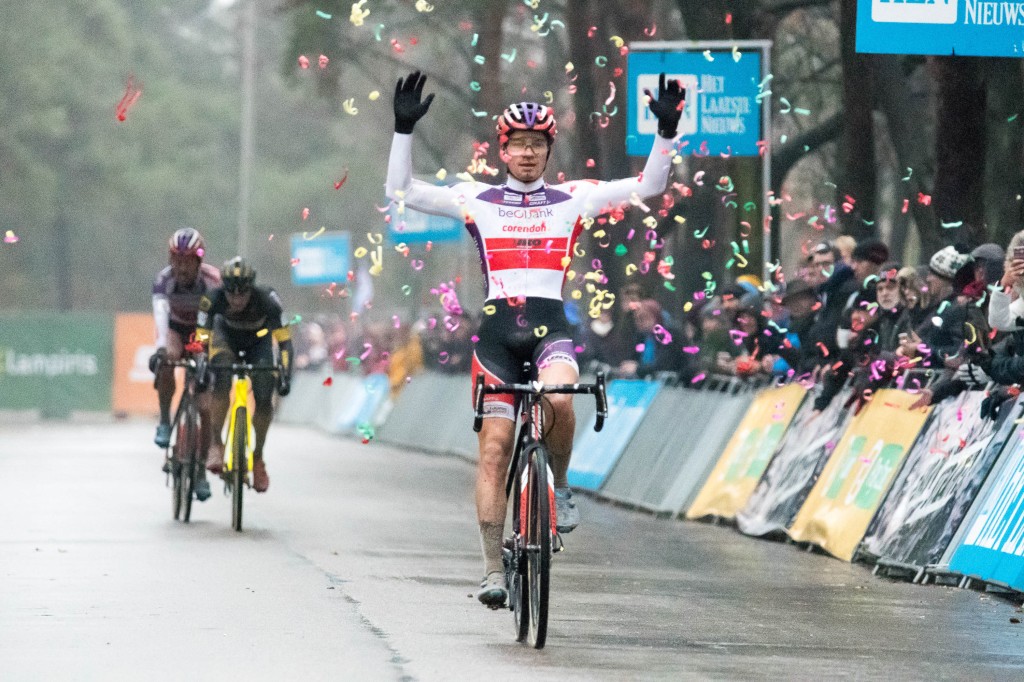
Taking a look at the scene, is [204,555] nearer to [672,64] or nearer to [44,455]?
[672,64]

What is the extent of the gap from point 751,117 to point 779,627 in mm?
9852

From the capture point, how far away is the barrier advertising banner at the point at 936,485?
13359 millimetres

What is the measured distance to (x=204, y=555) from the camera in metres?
14.2

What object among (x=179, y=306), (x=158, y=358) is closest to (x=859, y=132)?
(x=179, y=306)

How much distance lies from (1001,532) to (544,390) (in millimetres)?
3607

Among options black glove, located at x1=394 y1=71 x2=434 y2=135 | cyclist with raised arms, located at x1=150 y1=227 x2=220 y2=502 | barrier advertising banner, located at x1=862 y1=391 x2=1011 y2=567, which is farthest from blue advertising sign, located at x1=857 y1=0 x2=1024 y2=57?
cyclist with raised arms, located at x1=150 y1=227 x2=220 y2=502

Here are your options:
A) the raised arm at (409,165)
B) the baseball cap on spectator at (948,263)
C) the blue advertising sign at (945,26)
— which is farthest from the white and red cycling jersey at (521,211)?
the baseball cap on spectator at (948,263)

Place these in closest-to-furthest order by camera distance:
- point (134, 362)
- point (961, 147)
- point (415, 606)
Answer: point (415, 606)
point (961, 147)
point (134, 362)

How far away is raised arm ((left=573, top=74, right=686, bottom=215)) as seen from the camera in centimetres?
1048

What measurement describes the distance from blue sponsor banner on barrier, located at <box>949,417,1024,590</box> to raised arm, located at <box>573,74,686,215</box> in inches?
119

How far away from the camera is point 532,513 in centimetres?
995

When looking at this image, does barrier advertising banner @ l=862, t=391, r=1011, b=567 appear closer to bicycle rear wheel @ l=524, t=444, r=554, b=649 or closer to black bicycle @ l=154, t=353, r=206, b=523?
bicycle rear wheel @ l=524, t=444, r=554, b=649

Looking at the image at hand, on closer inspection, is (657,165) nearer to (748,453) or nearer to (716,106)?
(748,453)

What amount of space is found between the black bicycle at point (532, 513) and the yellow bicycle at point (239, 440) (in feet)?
19.4
